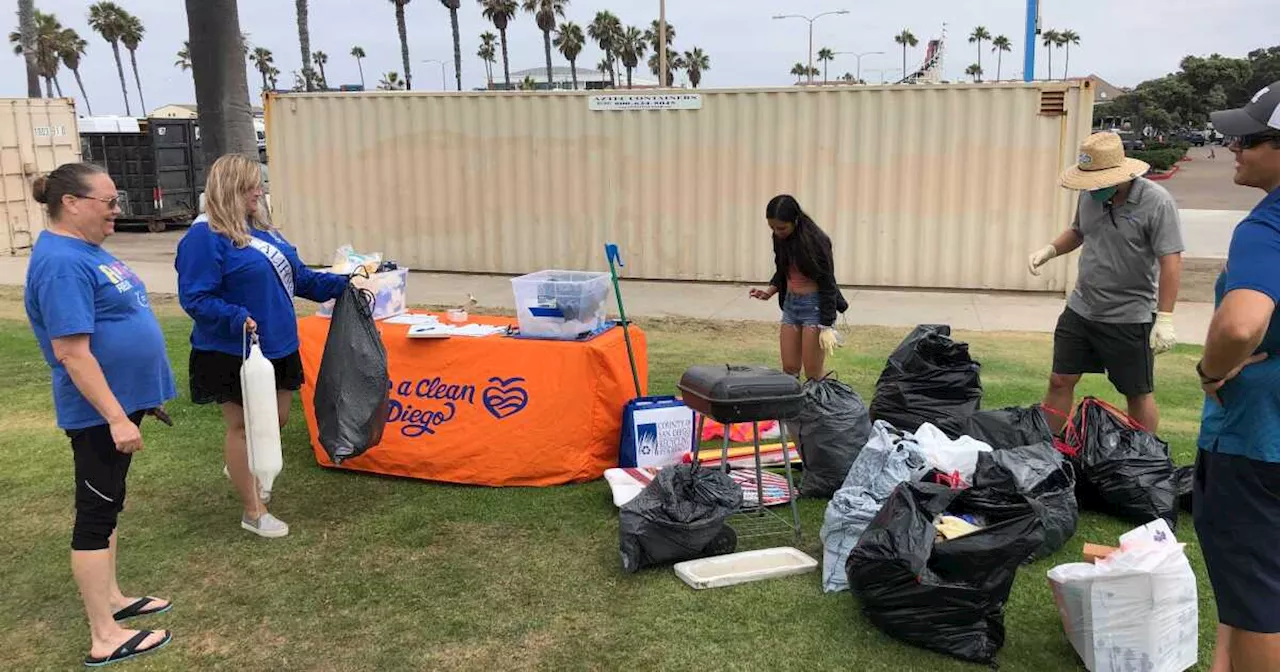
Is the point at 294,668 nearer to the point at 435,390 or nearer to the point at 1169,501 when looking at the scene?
the point at 435,390

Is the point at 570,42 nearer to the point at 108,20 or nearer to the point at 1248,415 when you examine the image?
the point at 108,20

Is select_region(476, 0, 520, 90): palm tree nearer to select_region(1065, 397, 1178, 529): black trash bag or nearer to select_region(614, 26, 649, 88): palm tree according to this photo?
select_region(614, 26, 649, 88): palm tree

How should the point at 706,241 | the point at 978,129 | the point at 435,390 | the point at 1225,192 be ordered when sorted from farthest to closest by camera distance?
the point at 1225,192
the point at 706,241
the point at 978,129
the point at 435,390

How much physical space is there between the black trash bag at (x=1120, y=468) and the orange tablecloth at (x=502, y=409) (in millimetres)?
2192

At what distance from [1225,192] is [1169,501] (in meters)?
27.1

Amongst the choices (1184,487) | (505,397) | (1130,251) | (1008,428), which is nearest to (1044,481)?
(1008,428)

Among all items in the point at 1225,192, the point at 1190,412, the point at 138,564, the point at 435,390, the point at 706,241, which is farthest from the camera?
the point at 1225,192

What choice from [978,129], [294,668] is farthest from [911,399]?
[978,129]

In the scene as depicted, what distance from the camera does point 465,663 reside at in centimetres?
307

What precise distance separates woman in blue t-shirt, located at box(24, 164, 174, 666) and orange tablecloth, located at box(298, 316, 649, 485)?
1.57 m

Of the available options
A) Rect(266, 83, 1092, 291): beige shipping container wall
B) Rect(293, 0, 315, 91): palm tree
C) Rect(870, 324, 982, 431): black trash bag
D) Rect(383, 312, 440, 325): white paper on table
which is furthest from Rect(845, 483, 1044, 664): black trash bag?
Rect(293, 0, 315, 91): palm tree

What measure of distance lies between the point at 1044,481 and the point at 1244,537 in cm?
166

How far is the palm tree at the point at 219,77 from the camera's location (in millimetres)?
6254

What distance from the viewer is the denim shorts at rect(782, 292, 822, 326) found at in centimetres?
534
